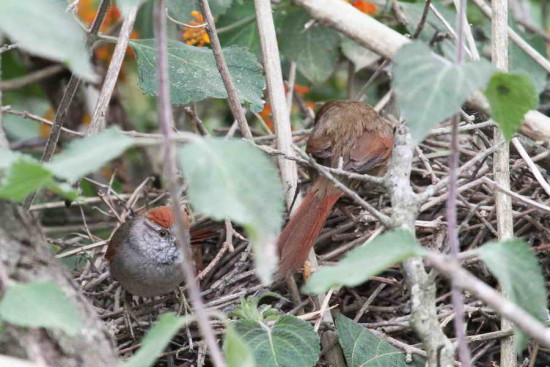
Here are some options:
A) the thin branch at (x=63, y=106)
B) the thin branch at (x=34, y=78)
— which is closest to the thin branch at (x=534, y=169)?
the thin branch at (x=63, y=106)

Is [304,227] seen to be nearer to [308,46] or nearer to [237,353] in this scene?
[308,46]

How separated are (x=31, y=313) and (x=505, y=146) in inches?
64.6

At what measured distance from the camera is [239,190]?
Answer: 1215mm

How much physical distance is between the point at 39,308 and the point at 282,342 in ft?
3.22

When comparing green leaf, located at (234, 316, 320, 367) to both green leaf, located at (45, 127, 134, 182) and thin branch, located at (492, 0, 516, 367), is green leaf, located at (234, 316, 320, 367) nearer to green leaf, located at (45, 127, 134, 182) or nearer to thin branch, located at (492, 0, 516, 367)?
thin branch, located at (492, 0, 516, 367)

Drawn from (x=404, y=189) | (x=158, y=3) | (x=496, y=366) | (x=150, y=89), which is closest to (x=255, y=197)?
(x=158, y=3)

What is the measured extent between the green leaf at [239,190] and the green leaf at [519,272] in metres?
0.42

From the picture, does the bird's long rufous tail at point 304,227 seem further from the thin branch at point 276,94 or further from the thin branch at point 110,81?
the thin branch at point 110,81

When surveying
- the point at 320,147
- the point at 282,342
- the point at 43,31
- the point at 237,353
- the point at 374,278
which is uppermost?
the point at 43,31

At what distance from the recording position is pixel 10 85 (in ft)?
13.1

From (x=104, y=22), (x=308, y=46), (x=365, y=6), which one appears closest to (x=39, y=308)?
(x=308, y=46)

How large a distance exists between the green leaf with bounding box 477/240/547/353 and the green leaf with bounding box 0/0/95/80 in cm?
80

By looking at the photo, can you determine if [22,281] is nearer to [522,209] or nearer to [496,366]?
[496,366]

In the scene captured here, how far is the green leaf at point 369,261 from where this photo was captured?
50.6 inches
